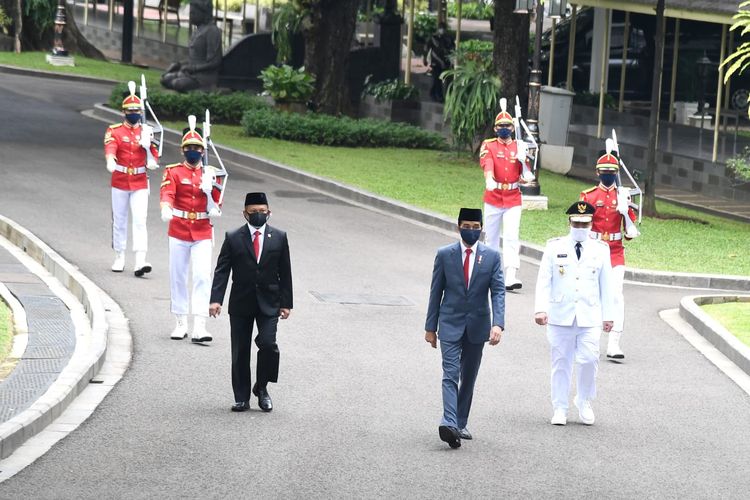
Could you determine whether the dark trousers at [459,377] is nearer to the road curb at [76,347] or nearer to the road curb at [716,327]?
the road curb at [76,347]

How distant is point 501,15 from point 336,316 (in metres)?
15.0

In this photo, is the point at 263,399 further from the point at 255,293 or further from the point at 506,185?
the point at 506,185

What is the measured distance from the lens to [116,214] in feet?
55.5

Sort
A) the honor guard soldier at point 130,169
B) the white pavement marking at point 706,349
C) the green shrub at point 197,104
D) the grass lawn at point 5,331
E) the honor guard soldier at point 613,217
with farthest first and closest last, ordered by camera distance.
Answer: the green shrub at point 197,104 < the honor guard soldier at point 130,169 < the honor guard soldier at point 613,217 < the white pavement marking at point 706,349 < the grass lawn at point 5,331

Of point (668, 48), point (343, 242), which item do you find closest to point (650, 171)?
point (343, 242)

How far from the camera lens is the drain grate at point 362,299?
1622 centimetres

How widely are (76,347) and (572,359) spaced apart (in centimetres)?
426

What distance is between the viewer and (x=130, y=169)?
55.3 ft

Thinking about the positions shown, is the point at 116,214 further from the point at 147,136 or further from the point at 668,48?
the point at 668,48

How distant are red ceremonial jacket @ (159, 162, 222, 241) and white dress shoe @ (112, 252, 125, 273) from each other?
285cm

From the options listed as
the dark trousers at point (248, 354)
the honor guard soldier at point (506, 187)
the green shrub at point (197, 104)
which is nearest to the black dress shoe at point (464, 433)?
the dark trousers at point (248, 354)

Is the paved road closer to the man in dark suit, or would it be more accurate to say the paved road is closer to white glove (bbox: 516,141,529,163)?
the man in dark suit

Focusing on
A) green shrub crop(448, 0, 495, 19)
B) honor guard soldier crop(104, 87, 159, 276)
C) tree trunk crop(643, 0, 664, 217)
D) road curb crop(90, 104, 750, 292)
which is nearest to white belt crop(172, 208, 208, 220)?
honor guard soldier crop(104, 87, 159, 276)

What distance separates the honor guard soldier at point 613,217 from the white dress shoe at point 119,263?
551 centimetres
